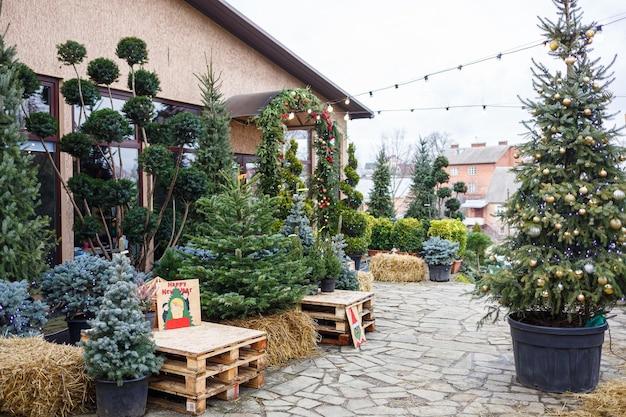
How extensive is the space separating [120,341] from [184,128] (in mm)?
4099

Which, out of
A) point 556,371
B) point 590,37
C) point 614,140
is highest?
point 590,37

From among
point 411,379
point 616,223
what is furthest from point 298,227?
point 616,223

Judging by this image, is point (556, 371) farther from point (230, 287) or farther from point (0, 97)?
point (0, 97)

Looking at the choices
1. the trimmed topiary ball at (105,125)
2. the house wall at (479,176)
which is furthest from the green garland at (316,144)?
the house wall at (479,176)

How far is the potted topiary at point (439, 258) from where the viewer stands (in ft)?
39.5

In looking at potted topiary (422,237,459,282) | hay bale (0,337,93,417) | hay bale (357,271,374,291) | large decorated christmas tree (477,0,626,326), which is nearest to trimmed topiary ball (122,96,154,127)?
hay bale (0,337,93,417)

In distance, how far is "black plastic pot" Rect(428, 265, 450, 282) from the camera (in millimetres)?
12094

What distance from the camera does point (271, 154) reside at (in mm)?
8961

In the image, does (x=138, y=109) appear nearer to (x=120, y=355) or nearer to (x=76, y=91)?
(x=76, y=91)

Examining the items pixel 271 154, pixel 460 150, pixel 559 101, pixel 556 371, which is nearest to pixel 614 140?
pixel 559 101

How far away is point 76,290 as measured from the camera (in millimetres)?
5777

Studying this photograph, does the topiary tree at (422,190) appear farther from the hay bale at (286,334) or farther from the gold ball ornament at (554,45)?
the gold ball ornament at (554,45)

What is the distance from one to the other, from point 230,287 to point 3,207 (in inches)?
91.5

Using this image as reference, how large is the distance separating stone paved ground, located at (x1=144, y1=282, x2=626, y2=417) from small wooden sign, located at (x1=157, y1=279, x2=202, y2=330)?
882 millimetres
